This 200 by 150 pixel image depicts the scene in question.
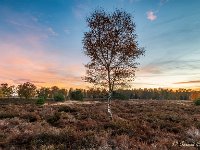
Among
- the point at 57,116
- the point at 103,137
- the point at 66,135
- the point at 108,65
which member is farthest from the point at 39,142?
the point at 108,65

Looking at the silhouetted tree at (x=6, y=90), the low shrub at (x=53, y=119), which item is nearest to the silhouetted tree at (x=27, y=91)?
the silhouetted tree at (x=6, y=90)

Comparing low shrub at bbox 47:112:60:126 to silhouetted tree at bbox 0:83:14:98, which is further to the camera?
silhouetted tree at bbox 0:83:14:98

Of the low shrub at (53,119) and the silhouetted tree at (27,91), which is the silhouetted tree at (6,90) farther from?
the low shrub at (53,119)

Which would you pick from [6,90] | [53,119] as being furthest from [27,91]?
[53,119]

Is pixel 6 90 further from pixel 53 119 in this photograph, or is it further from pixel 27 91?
pixel 53 119

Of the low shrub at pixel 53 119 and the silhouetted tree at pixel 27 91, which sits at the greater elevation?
the silhouetted tree at pixel 27 91

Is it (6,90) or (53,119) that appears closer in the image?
(53,119)

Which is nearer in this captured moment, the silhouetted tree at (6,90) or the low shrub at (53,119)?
the low shrub at (53,119)

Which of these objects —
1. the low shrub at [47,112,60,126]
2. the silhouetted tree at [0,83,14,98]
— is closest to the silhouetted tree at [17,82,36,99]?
the silhouetted tree at [0,83,14,98]

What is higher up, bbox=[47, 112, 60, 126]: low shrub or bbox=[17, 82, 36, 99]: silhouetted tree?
bbox=[17, 82, 36, 99]: silhouetted tree

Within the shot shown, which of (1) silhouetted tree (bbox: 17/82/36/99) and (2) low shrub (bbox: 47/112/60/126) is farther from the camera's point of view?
(1) silhouetted tree (bbox: 17/82/36/99)

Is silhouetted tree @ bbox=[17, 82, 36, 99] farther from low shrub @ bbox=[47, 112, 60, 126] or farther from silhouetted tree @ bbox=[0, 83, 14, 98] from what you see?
low shrub @ bbox=[47, 112, 60, 126]

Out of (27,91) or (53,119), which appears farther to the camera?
(27,91)

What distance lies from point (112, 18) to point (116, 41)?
230 cm
